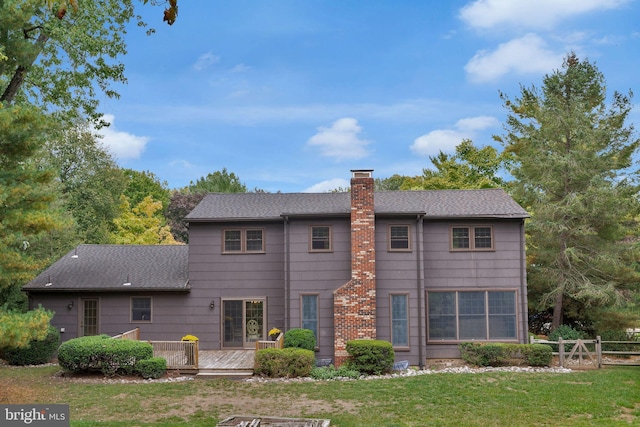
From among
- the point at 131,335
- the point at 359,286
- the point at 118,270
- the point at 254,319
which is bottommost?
the point at 131,335

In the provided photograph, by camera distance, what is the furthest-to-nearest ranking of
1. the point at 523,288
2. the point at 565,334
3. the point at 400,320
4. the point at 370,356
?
the point at 565,334
the point at 523,288
the point at 400,320
the point at 370,356

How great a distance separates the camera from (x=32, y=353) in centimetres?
1733

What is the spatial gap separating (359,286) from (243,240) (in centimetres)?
463

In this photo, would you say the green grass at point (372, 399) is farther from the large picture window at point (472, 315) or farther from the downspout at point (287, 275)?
the downspout at point (287, 275)

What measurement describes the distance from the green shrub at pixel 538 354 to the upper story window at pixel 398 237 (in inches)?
190

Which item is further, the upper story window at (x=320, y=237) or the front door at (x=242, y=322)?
the front door at (x=242, y=322)

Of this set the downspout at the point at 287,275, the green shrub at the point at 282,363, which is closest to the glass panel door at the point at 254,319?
the downspout at the point at 287,275

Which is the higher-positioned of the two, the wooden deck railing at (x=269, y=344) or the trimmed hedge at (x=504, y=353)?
the wooden deck railing at (x=269, y=344)

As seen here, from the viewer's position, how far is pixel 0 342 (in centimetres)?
1187

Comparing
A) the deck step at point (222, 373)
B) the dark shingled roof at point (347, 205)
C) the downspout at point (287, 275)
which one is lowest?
the deck step at point (222, 373)

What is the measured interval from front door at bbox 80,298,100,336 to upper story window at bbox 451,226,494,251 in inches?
493

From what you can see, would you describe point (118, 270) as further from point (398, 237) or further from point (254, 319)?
point (398, 237)

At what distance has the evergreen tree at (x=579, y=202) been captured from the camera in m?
19.8

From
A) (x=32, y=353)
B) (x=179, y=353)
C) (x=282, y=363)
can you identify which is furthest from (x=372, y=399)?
(x=32, y=353)
